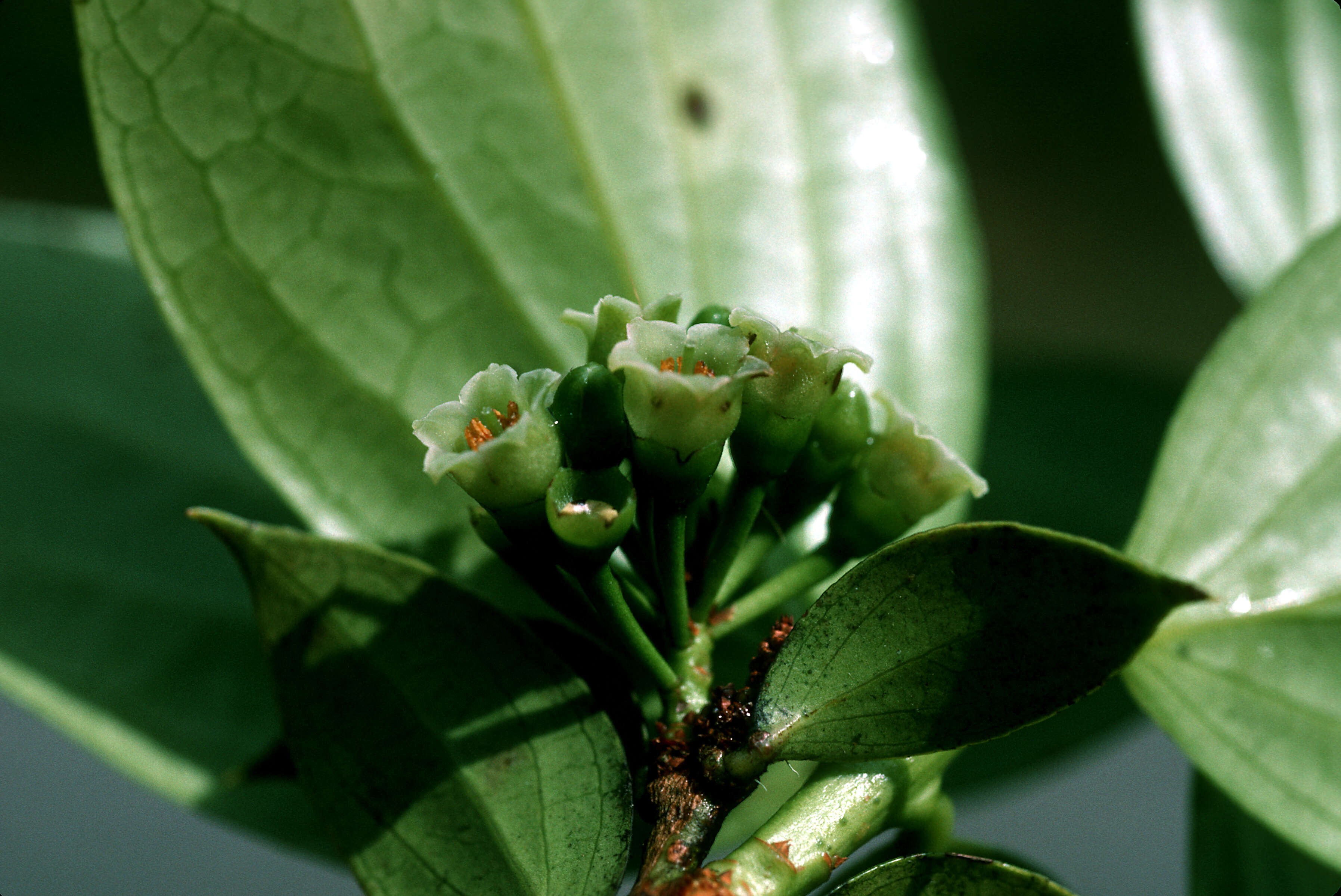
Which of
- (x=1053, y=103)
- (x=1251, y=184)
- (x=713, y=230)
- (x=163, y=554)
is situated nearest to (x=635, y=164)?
(x=713, y=230)

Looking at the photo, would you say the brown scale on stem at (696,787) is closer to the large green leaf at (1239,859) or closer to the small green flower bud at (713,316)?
the small green flower bud at (713,316)

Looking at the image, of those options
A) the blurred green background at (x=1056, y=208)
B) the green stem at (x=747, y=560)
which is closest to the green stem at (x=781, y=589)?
the green stem at (x=747, y=560)

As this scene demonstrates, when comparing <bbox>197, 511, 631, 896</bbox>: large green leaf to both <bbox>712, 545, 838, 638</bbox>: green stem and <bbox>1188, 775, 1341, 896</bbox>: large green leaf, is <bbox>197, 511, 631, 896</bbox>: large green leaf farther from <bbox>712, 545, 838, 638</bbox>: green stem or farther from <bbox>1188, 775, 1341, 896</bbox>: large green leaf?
<bbox>1188, 775, 1341, 896</bbox>: large green leaf

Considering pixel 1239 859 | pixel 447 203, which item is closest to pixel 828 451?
pixel 447 203

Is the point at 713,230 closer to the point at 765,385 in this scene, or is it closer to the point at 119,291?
the point at 765,385

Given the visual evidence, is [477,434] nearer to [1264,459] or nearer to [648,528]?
[648,528]

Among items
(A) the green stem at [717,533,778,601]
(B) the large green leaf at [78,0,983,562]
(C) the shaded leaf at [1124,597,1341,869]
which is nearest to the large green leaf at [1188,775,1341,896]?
(C) the shaded leaf at [1124,597,1341,869]
